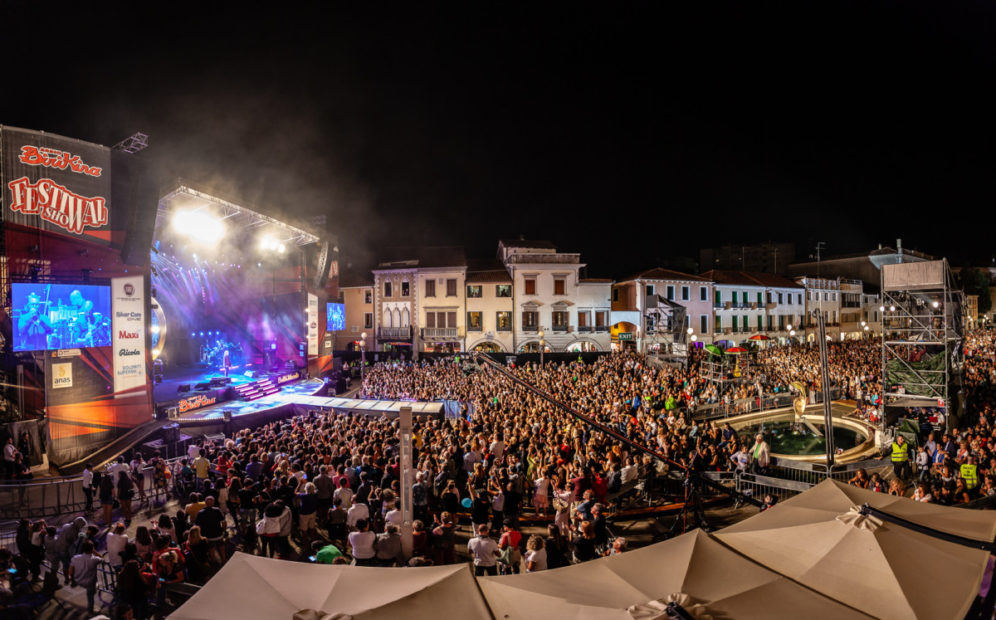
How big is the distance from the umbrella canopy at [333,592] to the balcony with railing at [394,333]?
31907 millimetres

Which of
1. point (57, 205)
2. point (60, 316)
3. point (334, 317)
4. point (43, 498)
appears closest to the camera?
point (43, 498)

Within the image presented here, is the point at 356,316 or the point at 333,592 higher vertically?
the point at 356,316

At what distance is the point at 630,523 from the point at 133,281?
16663mm

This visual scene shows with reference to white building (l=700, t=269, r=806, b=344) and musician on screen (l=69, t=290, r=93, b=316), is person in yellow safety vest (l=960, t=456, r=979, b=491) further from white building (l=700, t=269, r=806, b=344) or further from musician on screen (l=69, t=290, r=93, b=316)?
white building (l=700, t=269, r=806, b=344)

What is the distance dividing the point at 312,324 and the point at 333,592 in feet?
86.3

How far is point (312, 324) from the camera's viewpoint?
Answer: 89.7 ft

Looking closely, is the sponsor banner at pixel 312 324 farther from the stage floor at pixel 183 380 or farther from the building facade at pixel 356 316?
the building facade at pixel 356 316

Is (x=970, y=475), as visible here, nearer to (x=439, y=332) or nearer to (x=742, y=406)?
(x=742, y=406)

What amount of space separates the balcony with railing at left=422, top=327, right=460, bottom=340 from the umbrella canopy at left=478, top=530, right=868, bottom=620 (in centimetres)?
3116

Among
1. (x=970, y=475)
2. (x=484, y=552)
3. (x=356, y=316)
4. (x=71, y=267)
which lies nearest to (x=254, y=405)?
(x=71, y=267)

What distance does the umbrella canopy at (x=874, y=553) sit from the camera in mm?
3059

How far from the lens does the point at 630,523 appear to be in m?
8.37

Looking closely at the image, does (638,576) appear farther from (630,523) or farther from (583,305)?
(583,305)

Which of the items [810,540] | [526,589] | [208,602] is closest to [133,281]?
[208,602]
